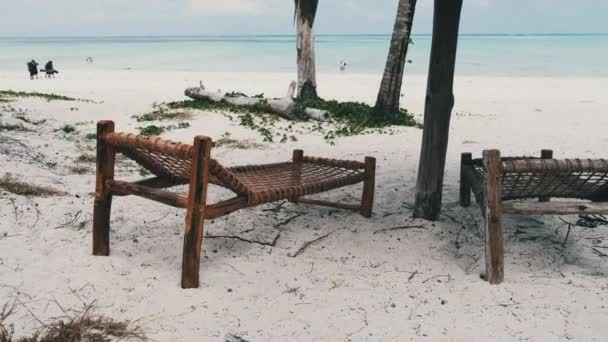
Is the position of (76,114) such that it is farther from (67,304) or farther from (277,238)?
(67,304)

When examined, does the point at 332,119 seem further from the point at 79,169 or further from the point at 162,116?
the point at 79,169

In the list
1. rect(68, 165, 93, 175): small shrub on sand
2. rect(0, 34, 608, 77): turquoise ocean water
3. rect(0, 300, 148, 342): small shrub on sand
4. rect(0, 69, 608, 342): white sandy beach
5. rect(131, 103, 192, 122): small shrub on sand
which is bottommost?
rect(0, 300, 148, 342): small shrub on sand

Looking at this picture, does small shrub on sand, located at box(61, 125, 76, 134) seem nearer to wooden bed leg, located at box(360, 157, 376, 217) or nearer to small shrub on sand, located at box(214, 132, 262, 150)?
small shrub on sand, located at box(214, 132, 262, 150)

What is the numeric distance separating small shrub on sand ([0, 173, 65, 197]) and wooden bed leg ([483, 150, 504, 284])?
12.2ft

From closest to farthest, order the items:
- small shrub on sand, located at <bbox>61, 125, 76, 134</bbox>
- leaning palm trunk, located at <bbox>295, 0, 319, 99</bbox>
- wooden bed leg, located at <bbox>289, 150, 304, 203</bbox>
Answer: wooden bed leg, located at <bbox>289, 150, 304, 203</bbox>
small shrub on sand, located at <bbox>61, 125, 76, 134</bbox>
leaning palm trunk, located at <bbox>295, 0, 319, 99</bbox>

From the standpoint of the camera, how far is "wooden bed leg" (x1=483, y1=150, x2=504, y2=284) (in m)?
3.50

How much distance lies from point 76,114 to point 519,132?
8.23 metres

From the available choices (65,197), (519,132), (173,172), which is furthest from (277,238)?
(519,132)

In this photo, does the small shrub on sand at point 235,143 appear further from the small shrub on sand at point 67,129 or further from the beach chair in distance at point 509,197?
the beach chair in distance at point 509,197

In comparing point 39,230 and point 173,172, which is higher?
point 173,172

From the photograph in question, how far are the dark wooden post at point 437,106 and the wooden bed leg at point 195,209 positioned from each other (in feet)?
6.58

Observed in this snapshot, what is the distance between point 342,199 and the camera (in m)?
5.55

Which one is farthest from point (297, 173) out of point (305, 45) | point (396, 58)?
point (305, 45)

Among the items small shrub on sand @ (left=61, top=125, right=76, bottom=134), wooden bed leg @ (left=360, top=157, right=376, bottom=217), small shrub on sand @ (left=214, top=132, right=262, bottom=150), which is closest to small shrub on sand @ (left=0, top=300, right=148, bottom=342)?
wooden bed leg @ (left=360, top=157, right=376, bottom=217)
